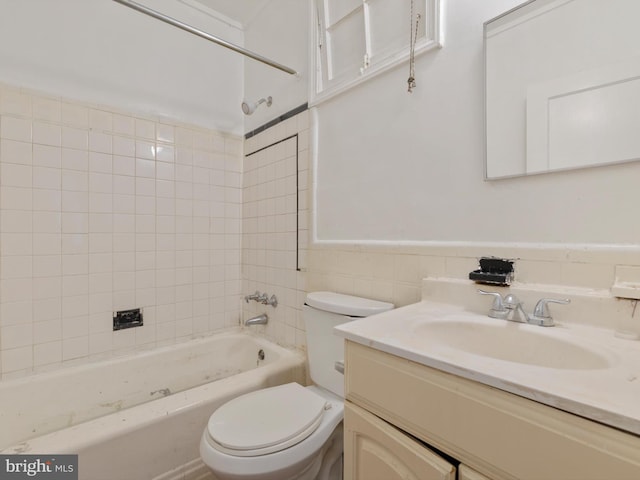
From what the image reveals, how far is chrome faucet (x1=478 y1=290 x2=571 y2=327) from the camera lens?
31.7 inches

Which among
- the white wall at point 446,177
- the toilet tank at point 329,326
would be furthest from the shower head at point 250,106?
the toilet tank at point 329,326

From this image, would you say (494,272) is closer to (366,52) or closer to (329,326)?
(329,326)

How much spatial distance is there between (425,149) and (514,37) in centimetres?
41

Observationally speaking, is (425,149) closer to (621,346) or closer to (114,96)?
(621,346)

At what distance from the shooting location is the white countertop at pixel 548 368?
0.44 metres

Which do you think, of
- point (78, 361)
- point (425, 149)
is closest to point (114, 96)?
point (78, 361)

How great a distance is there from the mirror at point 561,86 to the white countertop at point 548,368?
46 cm

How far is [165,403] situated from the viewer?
1.21m

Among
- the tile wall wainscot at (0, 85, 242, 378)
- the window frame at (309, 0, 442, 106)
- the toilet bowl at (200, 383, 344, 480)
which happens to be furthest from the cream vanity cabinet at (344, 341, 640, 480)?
the tile wall wainscot at (0, 85, 242, 378)

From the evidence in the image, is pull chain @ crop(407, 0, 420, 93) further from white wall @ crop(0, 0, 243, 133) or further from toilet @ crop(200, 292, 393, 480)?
white wall @ crop(0, 0, 243, 133)

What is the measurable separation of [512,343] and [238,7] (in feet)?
8.11

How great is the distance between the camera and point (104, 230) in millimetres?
1707

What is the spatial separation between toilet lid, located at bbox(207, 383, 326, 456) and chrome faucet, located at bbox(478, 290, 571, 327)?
70 centimetres

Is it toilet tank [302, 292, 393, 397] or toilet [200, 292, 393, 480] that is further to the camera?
toilet tank [302, 292, 393, 397]
